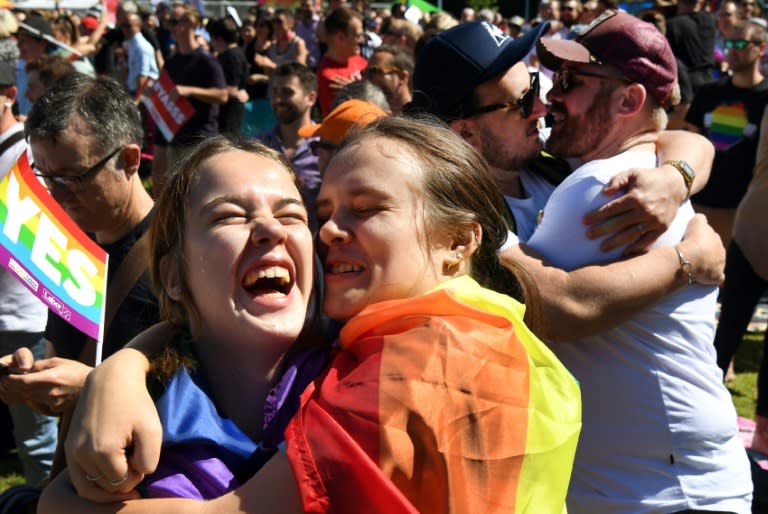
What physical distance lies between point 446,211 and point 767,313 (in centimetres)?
792

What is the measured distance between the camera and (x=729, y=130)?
27.1 feet

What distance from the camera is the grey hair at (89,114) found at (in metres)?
3.54

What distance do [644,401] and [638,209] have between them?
0.50 metres

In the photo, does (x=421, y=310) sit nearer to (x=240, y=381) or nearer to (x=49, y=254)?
(x=240, y=381)

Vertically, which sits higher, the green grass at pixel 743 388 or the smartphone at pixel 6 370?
the smartphone at pixel 6 370

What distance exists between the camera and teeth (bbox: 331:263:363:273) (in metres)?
1.93

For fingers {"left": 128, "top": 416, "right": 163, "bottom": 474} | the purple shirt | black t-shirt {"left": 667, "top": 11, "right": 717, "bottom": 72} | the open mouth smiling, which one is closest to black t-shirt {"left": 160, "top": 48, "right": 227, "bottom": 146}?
the purple shirt

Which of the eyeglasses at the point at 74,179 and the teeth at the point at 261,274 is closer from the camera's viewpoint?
the teeth at the point at 261,274

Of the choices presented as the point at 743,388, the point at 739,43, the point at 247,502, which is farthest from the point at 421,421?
the point at 739,43

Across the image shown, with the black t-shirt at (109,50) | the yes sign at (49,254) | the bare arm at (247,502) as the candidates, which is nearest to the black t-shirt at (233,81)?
the black t-shirt at (109,50)

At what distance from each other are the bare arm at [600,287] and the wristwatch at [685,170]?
0.66ft

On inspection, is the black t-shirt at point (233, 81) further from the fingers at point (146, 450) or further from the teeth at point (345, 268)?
the fingers at point (146, 450)

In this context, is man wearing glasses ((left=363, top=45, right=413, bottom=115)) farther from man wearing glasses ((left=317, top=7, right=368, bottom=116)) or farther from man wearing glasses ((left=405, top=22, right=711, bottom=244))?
man wearing glasses ((left=405, top=22, right=711, bottom=244))

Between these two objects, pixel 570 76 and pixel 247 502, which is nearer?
pixel 247 502
